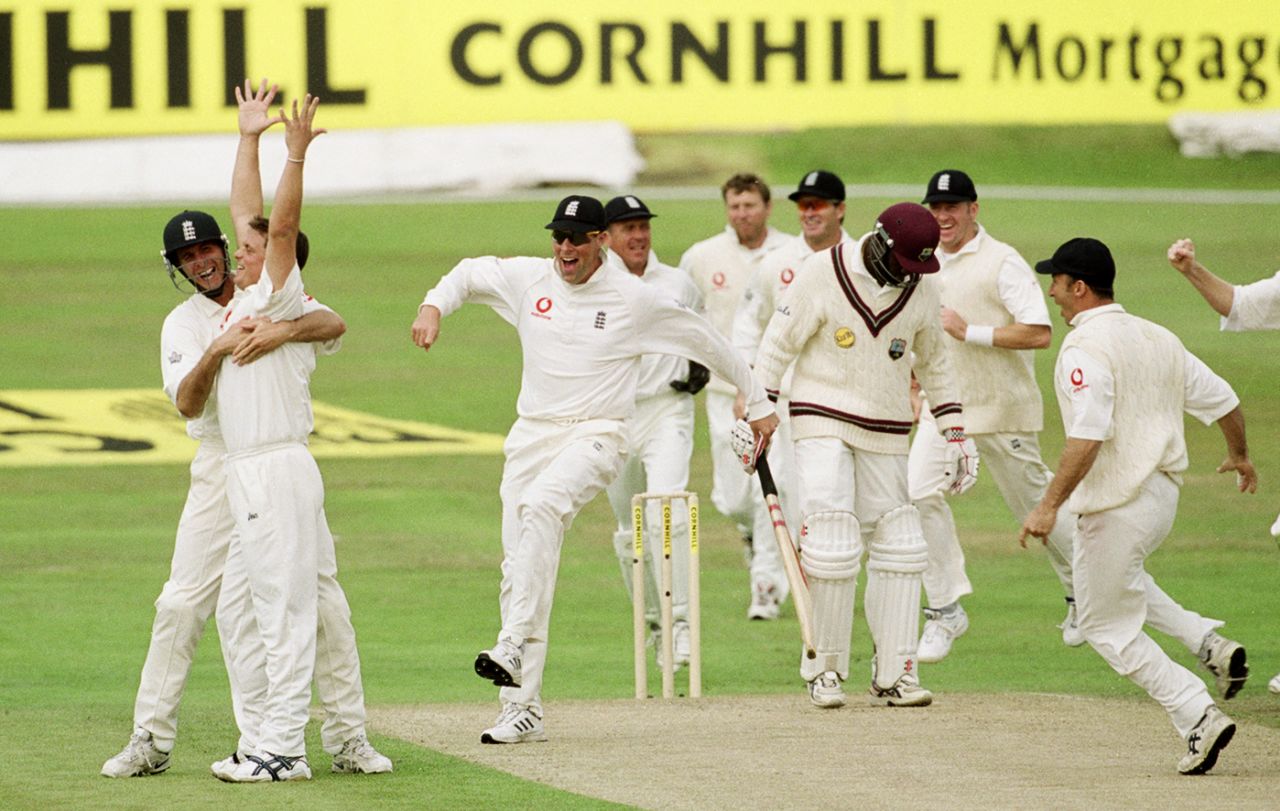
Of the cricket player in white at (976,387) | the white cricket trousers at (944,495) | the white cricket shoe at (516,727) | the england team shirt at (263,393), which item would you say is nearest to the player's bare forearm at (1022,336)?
the cricket player in white at (976,387)

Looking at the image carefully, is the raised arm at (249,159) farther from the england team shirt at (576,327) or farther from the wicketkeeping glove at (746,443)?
the wicketkeeping glove at (746,443)

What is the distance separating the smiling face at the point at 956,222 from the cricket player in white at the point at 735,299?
1.12 m

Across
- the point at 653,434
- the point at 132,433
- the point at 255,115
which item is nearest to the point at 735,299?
the point at 653,434

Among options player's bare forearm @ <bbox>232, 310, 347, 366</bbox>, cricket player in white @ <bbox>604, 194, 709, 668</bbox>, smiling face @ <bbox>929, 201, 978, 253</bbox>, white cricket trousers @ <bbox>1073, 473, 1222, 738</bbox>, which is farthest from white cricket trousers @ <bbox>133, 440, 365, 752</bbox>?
smiling face @ <bbox>929, 201, 978, 253</bbox>

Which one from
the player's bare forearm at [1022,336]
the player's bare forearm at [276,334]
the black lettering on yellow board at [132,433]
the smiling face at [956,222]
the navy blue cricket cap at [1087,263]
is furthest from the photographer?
the black lettering on yellow board at [132,433]

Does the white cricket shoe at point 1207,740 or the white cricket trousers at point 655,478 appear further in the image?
the white cricket trousers at point 655,478

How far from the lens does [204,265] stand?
5.86 m

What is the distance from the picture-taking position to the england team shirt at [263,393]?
5594 mm

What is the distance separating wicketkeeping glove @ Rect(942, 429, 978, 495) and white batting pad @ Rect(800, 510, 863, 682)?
42 cm

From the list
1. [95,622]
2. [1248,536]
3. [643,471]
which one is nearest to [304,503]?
[643,471]

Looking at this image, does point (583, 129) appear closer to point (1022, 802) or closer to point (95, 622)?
point (95, 622)

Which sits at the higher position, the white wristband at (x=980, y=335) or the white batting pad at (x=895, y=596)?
the white wristband at (x=980, y=335)

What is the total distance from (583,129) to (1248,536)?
7.26 metres

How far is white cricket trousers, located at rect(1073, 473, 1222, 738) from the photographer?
19.0 feet
